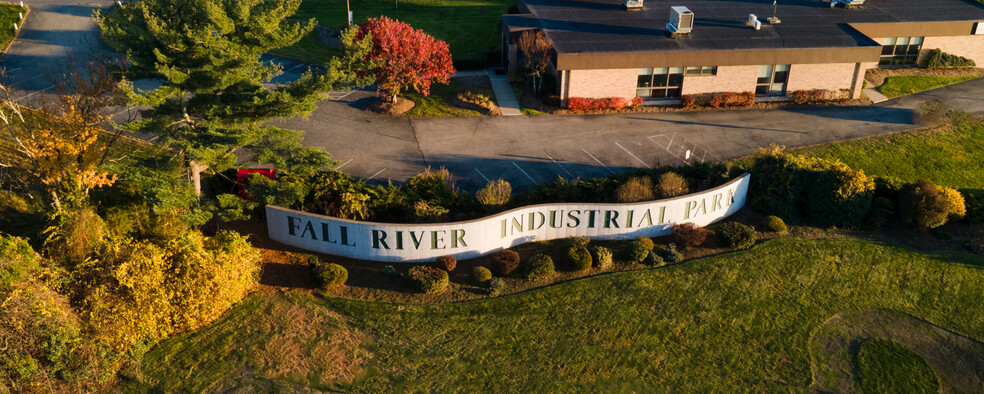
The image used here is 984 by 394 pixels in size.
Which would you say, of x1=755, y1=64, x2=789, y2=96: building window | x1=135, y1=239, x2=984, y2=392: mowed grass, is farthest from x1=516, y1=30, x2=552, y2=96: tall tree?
x1=135, y1=239, x2=984, y2=392: mowed grass

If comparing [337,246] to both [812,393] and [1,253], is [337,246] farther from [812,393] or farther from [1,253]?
[812,393]

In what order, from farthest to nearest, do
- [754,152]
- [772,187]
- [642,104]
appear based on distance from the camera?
[642,104] → [754,152] → [772,187]

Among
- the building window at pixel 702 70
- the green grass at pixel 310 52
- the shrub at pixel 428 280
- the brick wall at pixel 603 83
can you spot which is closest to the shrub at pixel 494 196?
the shrub at pixel 428 280

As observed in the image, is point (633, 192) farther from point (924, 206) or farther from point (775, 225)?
point (924, 206)

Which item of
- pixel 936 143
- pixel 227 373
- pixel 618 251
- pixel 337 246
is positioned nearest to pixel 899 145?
pixel 936 143

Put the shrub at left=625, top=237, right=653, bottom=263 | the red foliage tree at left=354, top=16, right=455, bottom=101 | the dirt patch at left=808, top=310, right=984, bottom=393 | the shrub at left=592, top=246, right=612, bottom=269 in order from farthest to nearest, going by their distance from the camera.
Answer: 1. the red foliage tree at left=354, top=16, right=455, bottom=101
2. the shrub at left=625, top=237, right=653, bottom=263
3. the shrub at left=592, top=246, right=612, bottom=269
4. the dirt patch at left=808, top=310, right=984, bottom=393

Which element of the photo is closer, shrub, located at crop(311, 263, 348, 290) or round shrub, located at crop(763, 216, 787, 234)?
shrub, located at crop(311, 263, 348, 290)

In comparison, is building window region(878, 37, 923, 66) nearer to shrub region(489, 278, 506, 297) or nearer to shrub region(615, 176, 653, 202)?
shrub region(615, 176, 653, 202)
